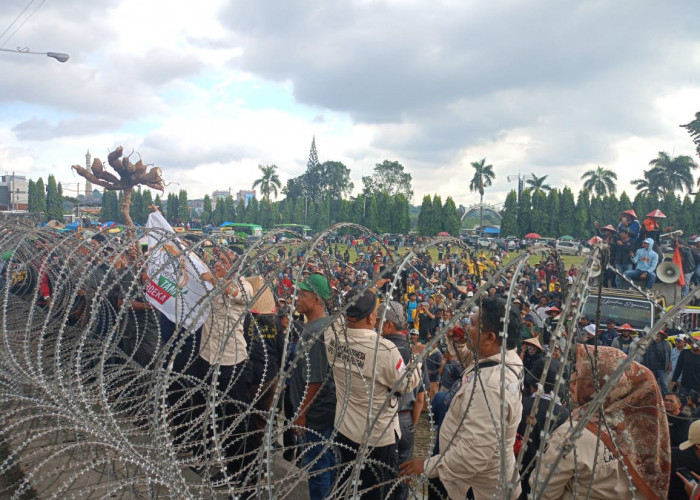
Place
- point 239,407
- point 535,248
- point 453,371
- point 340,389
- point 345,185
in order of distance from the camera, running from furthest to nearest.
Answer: point 345,185
point 453,371
point 239,407
point 340,389
point 535,248

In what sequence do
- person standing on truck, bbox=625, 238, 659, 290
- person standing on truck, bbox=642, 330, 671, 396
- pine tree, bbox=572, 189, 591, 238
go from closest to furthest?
person standing on truck, bbox=642, 330, 671, 396
person standing on truck, bbox=625, 238, 659, 290
pine tree, bbox=572, 189, 591, 238

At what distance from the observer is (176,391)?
3.62 meters

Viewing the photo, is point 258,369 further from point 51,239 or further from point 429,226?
point 429,226

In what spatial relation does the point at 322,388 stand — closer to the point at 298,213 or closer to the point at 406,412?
the point at 406,412

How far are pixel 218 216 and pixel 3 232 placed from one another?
5970 centimetres

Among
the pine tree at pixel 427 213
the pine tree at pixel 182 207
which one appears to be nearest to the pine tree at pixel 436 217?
the pine tree at pixel 427 213

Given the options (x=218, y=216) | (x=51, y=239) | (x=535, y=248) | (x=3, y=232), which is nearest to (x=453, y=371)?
(x=535, y=248)

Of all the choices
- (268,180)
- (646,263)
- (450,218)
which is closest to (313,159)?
(268,180)

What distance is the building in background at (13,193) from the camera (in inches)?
2447

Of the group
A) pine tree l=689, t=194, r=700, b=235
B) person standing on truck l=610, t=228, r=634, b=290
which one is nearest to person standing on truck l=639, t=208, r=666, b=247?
person standing on truck l=610, t=228, r=634, b=290

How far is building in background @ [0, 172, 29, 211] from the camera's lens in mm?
62156

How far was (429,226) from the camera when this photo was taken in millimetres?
51219

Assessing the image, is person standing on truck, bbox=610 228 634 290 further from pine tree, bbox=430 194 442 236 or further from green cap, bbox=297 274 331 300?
pine tree, bbox=430 194 442 236

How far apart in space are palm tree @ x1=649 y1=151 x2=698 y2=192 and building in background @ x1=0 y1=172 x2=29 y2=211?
7159 centimetres
